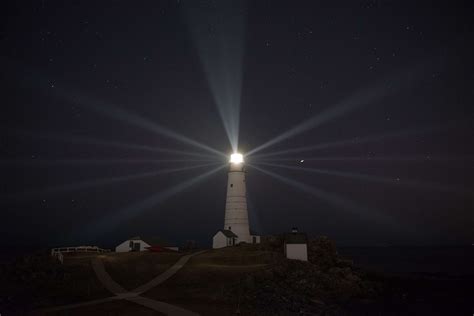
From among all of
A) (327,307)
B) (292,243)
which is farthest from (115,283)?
(292,243)

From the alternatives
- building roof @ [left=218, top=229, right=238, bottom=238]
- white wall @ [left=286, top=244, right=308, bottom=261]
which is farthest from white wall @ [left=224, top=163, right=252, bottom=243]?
white wall @ [left=286, top=244, right=308, bottom=261]

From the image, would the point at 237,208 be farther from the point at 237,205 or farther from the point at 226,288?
the point at 226,288

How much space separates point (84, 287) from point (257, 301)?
12297mm

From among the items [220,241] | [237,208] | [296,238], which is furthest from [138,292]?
[237,208]

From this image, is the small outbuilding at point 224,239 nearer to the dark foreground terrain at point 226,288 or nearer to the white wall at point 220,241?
the white wall at point 220,241

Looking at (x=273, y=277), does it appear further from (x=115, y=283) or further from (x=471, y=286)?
(x=471, y=286)

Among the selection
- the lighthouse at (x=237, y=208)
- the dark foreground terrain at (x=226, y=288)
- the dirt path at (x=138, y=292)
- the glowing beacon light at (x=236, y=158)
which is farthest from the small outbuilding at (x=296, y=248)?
the glowing beacon light at (x=236, y=158)

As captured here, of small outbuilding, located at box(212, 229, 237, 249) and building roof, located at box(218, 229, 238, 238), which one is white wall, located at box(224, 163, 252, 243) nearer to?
building roof, located at box(218, 229, 238, 238)

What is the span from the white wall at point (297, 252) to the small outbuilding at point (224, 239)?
12312mm

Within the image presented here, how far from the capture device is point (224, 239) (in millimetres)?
52688

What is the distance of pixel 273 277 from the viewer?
33.1 m

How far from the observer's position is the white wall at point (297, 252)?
41.9 meters

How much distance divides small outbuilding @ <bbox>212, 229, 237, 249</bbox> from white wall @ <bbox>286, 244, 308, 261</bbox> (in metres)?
12.3

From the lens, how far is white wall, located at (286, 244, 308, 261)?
138 ft
